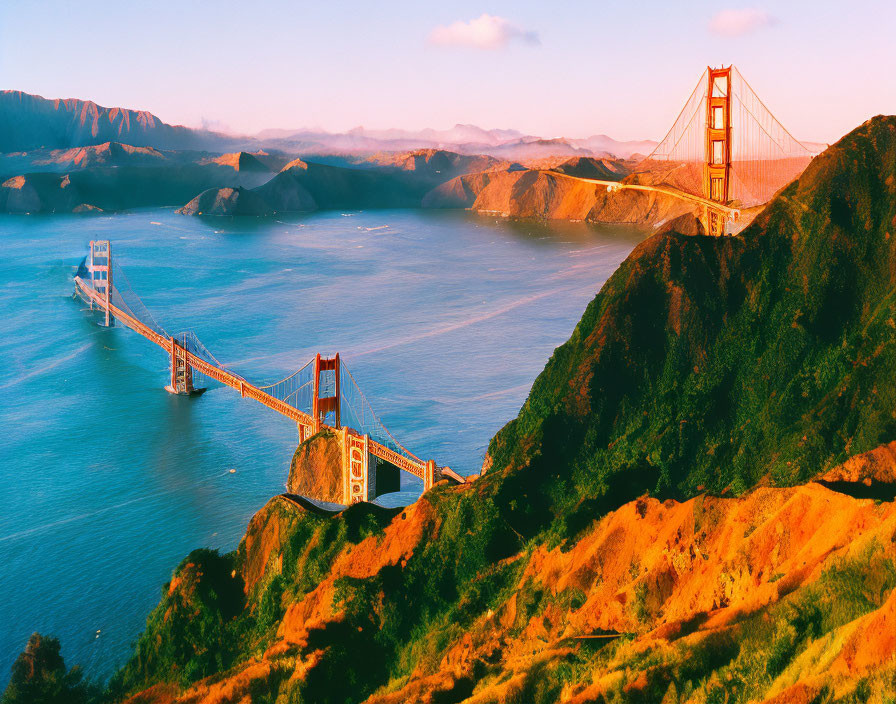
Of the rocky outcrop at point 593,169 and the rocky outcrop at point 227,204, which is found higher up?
the rocky outcrop at point 593,169

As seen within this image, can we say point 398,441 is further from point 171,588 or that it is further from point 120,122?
point 120,122

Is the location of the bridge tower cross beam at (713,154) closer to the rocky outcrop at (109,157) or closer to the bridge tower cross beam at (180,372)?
the bridge tower cross beam at (180,372)

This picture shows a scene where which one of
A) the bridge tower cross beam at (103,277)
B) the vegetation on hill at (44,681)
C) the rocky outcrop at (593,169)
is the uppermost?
the rocky outcrop at (593,169)

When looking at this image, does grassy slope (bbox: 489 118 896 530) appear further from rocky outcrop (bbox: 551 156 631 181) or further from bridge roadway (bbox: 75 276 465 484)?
rocky outcrop (bbox: 551 156 631 181)

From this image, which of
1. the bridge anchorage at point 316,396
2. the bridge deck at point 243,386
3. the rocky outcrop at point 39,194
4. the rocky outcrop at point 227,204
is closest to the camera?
the bridge deck at point 243,386

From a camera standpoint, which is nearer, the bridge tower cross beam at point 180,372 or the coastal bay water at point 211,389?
the coastal bay water at point 211,389

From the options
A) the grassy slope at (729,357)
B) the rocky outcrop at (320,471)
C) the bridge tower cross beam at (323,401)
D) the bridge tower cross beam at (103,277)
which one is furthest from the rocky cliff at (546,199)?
the grassy slope at (729,357)

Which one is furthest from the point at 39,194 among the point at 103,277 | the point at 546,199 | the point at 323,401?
the point at 323,401
